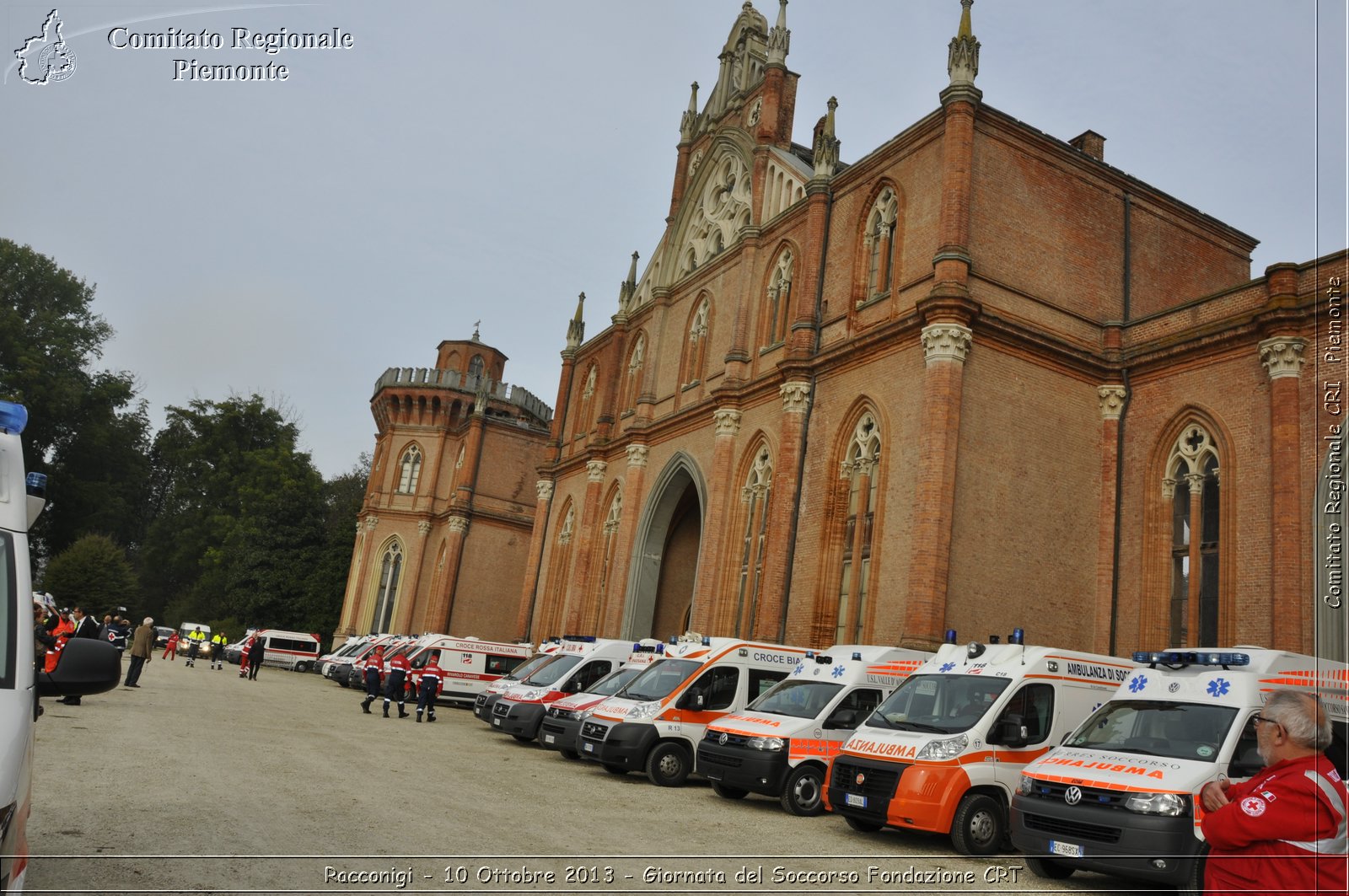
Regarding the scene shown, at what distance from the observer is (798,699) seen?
14.0m

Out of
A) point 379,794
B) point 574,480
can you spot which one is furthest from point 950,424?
point 574,480

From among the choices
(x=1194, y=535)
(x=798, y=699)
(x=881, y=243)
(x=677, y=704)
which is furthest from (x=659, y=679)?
(x=881, y=243)

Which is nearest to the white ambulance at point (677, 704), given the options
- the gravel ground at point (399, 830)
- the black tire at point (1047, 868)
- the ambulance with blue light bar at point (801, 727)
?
the gravel ground at point (399, 830)

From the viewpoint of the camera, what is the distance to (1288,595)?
1655 cm

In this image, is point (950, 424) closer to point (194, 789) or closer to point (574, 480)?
point (194, 789)

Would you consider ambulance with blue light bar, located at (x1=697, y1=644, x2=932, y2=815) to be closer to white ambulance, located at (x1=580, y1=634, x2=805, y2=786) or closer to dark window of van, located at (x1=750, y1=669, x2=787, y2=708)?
white ambulance, located at (x1=580, y1=634, x2=805, y2=786)

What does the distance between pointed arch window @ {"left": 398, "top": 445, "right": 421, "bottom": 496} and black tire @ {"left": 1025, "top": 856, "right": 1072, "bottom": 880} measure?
48.0 meters

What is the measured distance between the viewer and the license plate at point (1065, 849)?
28.6 feet

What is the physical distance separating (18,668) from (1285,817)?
17.1 feet

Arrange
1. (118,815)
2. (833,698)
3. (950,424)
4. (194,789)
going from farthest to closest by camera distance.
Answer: (950,424), (833,698), (194,789), (118,815)

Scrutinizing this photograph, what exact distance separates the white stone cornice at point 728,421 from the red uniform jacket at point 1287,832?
22904 mm

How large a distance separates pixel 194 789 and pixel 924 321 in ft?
49.9

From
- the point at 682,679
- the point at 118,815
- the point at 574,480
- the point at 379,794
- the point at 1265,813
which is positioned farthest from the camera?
the point at 574,480

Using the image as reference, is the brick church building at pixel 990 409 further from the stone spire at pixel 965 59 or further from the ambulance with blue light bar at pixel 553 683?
the ambulance with blue light bar at pixel 553 683
